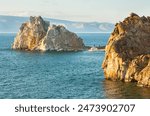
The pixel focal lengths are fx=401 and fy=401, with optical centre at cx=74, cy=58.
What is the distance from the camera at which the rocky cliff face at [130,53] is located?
270ft

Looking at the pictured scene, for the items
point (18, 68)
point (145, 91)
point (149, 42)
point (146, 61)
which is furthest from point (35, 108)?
point (18, 68)

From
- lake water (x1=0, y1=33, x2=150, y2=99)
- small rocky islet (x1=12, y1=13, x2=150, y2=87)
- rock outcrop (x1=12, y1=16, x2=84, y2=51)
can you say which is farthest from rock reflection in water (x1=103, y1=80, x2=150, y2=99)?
rock outcrop (x1=12, y1=16, x2=84, y2=51)

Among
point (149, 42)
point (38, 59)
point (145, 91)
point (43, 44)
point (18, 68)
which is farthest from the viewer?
point (43, 44)

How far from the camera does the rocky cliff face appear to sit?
8231 centimetres

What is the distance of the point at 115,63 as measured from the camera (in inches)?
3457

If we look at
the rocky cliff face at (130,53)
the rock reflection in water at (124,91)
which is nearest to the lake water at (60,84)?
the rock reflection in water at (124,91)

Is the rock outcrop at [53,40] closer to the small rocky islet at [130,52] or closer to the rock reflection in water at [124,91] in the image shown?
the small rocky islet at [130,52]

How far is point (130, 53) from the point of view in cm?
8938

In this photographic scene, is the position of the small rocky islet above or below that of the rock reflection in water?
above

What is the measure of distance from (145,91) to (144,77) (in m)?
5.11

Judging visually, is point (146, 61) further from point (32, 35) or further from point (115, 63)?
point (32, 35)

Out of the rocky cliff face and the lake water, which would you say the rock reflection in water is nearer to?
the lake water

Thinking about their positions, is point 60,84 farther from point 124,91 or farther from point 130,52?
point 124,91

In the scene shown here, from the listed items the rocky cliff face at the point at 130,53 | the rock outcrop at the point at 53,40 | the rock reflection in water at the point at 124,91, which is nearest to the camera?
the rock reflection in water at the point at 124,91
